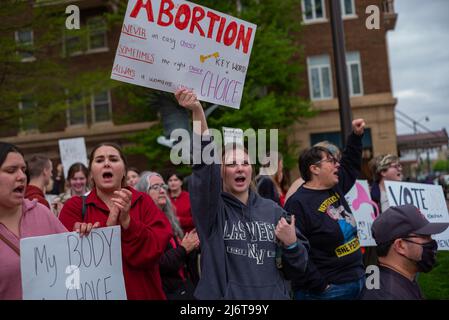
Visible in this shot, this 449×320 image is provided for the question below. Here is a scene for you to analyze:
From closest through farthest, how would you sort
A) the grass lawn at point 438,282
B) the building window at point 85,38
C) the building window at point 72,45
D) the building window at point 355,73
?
1. the grass lawn at point 438,282
2. the building window at point 85,38
3. the building window at point 72,45
4. the building window at point 355,73

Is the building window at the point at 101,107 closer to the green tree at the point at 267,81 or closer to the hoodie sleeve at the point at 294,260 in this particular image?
the green tree at the point at 267,81

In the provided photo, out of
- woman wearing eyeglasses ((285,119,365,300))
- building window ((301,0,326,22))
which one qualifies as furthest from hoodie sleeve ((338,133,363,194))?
building window ((301,0,326,22))

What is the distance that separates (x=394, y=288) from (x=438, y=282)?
440 cm

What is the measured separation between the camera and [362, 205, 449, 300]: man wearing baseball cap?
2645mm

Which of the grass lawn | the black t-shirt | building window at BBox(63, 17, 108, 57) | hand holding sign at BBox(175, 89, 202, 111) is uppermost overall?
building window at BBox(63, 17, 108, 57)

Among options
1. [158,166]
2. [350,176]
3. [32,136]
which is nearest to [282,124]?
[158,166]

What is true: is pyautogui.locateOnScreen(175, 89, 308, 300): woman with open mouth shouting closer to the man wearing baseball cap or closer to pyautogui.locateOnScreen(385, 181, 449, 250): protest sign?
the man wearing baseball cap

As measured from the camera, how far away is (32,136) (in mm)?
20859

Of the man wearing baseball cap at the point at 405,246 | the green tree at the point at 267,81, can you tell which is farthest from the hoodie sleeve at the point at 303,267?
the green tree at the point at 267,81

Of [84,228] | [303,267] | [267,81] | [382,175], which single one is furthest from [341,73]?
[267,81]

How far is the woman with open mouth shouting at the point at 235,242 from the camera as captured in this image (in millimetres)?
2619

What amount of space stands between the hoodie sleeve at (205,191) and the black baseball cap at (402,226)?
0.96m

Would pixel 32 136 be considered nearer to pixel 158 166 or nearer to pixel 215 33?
pixel 158 166

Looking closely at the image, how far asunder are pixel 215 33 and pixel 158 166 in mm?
13889
